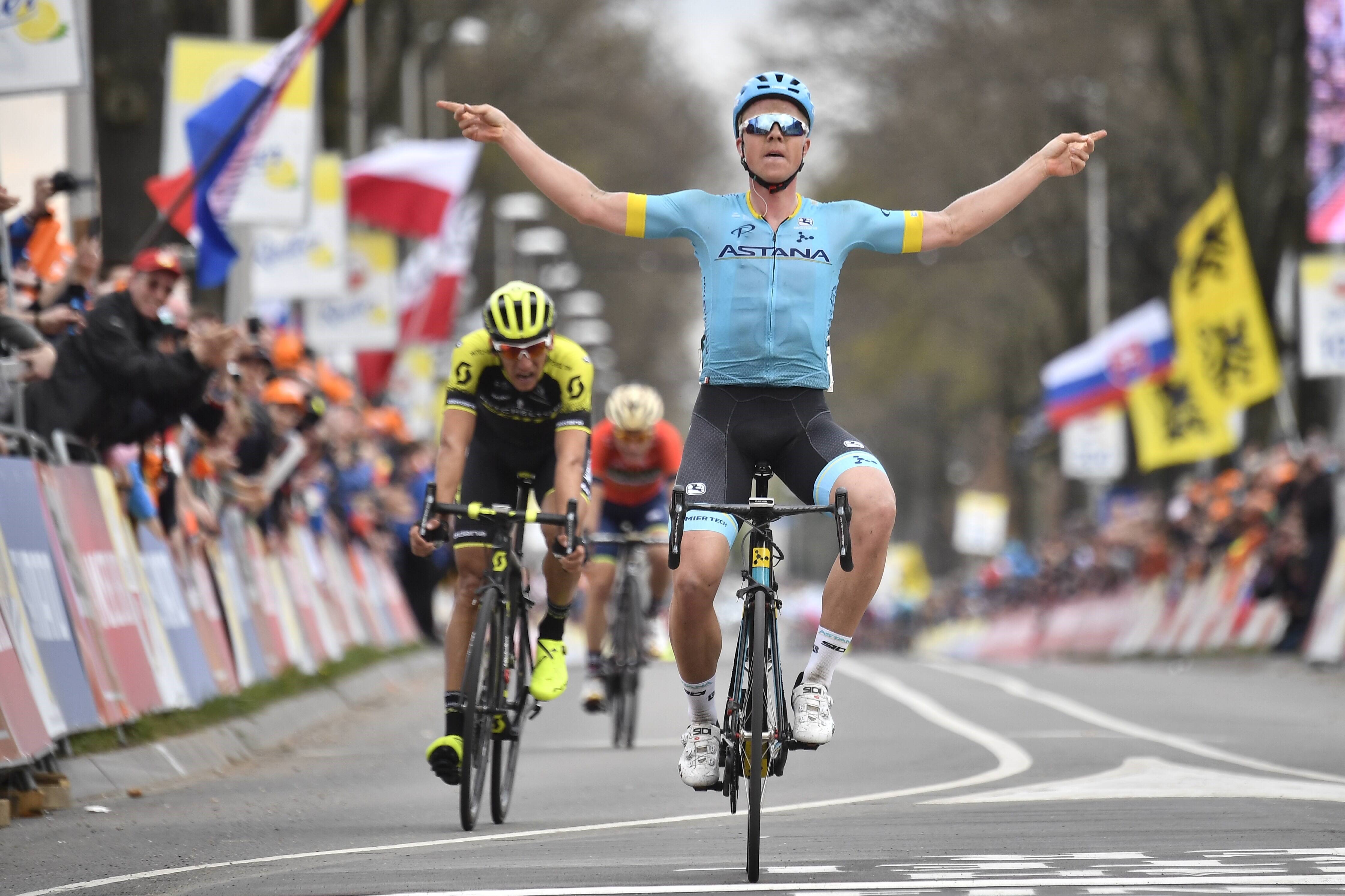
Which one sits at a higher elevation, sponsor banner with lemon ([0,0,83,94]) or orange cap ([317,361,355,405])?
sponsor banner with lemon ([0,0,83,94])

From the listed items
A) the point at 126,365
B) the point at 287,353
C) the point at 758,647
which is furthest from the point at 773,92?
the point at 287,353

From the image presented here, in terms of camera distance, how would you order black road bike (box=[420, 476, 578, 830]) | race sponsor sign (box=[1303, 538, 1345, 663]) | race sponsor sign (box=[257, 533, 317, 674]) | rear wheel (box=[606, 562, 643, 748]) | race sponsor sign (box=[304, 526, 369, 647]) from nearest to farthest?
black road bike (box=[420, 476, 578, 830]) → rear wheel (box=[606, 562, 643, 748]) → race sponsor sign (box=[257, 533, 317, 674]) → race sponsor sign (box=[304, 526, 369, 647]) → race sponsor sign (box=[1303, 538, 1345, 663])

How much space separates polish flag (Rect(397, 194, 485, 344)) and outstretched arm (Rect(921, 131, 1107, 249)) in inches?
1034

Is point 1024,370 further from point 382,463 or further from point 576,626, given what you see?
point 382,463

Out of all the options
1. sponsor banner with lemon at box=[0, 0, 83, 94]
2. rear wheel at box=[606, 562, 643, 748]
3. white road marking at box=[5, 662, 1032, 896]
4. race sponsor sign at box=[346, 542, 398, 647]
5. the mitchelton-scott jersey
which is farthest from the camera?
race sponsor sign at box=[346, 542, 398, 647]

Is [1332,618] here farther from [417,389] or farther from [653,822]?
[417,389]

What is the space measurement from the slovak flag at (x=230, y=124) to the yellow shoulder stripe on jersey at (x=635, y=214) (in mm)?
11128

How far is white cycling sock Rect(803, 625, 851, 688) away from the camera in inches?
311

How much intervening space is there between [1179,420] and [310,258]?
13052 millimetres

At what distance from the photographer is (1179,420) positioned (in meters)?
31.9

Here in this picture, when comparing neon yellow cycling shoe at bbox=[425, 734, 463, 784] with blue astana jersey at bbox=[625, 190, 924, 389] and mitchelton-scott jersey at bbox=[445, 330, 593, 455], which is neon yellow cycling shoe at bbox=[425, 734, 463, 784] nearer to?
mitchelton-scott jersey at bbox=[445, 330, 593, 455]

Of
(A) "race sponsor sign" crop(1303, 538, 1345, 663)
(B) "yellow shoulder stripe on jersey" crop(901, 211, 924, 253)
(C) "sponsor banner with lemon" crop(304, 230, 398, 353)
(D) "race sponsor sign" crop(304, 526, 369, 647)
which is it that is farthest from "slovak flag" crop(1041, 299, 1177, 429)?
(B) "yellow shoulder stripe on jersey" crop(901, 211, 924, 253)

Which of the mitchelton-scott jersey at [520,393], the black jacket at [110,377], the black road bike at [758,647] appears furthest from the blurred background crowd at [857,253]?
the black road bike at [758,647]

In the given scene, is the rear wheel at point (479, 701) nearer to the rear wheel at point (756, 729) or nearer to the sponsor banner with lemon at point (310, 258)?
the rear wheel at point (756, 729)
